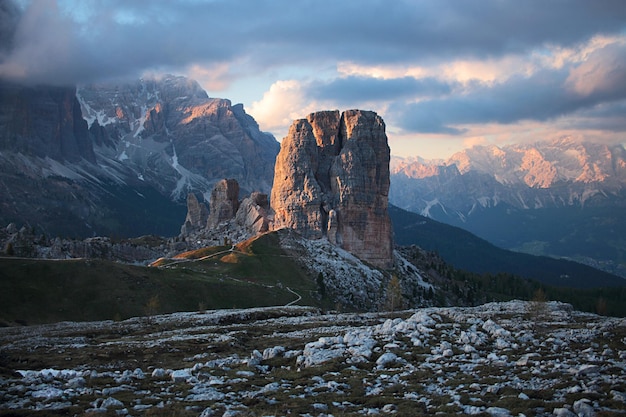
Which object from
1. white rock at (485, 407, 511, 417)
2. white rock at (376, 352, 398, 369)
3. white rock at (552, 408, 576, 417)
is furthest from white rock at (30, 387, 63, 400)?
white rock at (552, 408, 576, 417)

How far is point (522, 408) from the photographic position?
26.2m

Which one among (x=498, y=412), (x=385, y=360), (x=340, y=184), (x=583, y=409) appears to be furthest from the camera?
(x=340, y=184)

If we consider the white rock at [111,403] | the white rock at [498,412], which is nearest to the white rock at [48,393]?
the white rock at [111,403]

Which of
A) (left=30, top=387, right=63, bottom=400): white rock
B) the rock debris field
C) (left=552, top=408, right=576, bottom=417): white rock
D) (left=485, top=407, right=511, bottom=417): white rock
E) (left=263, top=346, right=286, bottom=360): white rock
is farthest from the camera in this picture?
(left=263, top=346, right=286, bottom=360): white rock

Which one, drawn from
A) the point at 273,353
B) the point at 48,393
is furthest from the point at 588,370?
the point at 48,393

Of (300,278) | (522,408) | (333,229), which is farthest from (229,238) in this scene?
(522,408)

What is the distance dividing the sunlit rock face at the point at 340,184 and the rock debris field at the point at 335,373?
12267 cm

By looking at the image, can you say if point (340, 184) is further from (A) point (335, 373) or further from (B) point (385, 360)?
(A) point (335, 373)

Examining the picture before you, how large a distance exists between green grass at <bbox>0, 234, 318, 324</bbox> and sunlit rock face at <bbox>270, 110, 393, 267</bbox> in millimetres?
41412

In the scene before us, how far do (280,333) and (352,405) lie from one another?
32.9 metres

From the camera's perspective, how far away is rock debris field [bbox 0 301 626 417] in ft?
90.5

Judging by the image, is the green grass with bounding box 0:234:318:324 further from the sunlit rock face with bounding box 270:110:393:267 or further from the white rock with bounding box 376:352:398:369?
the white rock with bounding box 376:352:398:369

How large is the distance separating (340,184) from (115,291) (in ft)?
299

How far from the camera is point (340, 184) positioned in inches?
7249
